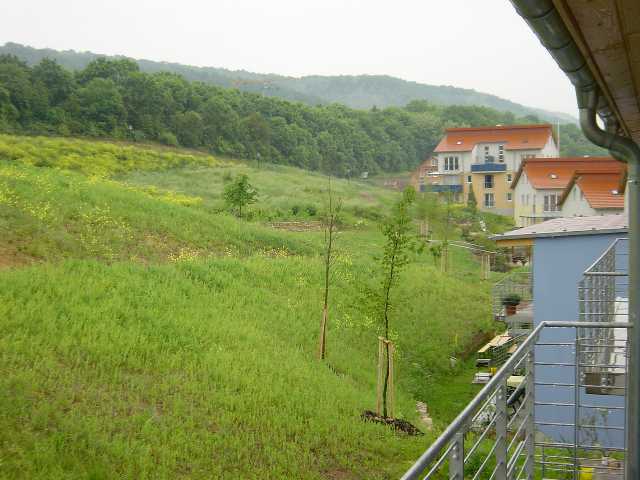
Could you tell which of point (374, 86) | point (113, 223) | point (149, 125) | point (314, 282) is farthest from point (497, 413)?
point (374, 86)

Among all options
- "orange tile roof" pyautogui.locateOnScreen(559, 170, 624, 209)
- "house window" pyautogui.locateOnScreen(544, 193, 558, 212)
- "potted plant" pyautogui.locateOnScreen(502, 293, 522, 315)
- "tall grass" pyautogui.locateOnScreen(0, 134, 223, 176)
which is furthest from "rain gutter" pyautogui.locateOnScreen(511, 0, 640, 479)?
"house window" pyautogui.locateOnScreen(544, 193, 558, 212)

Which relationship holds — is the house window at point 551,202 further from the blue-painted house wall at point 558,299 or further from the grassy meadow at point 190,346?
the blue-painted house wall at point 558,299

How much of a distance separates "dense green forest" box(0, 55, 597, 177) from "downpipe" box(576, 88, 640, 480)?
49.7 metres

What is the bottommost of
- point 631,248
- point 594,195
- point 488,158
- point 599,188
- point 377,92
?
point 631,248

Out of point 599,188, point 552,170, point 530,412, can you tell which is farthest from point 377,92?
point 530,412

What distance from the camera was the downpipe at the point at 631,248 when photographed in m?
4.80

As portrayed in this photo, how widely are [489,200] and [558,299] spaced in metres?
Result: 43.3

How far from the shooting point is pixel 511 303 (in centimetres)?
1869

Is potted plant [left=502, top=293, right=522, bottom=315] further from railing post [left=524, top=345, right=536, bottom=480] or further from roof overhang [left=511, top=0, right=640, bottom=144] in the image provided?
railing post [left=524, top=345, right=536, bottom=480]

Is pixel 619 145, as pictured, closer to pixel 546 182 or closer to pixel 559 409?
pixel 559 409

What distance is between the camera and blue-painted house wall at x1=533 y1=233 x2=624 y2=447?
1352 centimetres

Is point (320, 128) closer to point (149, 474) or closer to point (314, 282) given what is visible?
point (314, 282)

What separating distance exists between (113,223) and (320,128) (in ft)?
206

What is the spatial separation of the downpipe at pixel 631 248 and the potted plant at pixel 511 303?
45.0 feet
